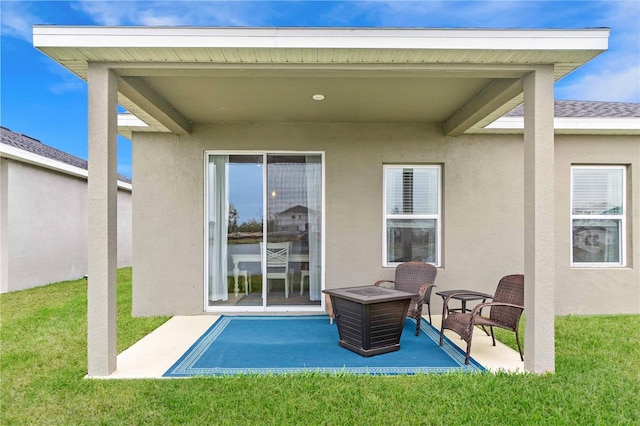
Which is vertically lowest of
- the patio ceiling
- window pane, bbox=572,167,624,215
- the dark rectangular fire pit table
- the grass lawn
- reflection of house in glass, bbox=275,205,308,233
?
the grass lawn

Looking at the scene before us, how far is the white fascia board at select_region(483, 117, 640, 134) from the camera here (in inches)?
222

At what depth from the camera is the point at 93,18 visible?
20641 mm

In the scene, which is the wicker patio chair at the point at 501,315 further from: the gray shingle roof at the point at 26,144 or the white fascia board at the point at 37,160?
the gray shingle roof at the point at 26,144

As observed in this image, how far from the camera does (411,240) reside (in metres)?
6.10

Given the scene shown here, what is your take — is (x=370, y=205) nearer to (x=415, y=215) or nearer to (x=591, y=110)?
(x=415, y=215)

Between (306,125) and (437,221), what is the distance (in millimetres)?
2681

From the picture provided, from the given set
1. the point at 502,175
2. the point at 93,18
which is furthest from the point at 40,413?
the point at 93,18

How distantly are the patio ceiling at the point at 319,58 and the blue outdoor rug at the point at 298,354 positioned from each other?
9.70ft

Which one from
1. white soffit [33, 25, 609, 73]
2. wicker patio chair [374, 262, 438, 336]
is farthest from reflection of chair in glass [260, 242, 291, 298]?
white soffit [33, 25, 609, 73]

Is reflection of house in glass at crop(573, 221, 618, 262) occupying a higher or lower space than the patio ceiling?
lower

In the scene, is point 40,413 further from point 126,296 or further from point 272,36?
point 126,296

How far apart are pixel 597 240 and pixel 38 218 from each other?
39.6 feet

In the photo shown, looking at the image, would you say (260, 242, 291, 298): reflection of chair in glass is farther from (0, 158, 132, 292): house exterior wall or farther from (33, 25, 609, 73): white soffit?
(0, 158, 132, 292): house exterior wall

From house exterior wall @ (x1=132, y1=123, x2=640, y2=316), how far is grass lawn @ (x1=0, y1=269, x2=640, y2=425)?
76.5 inches
